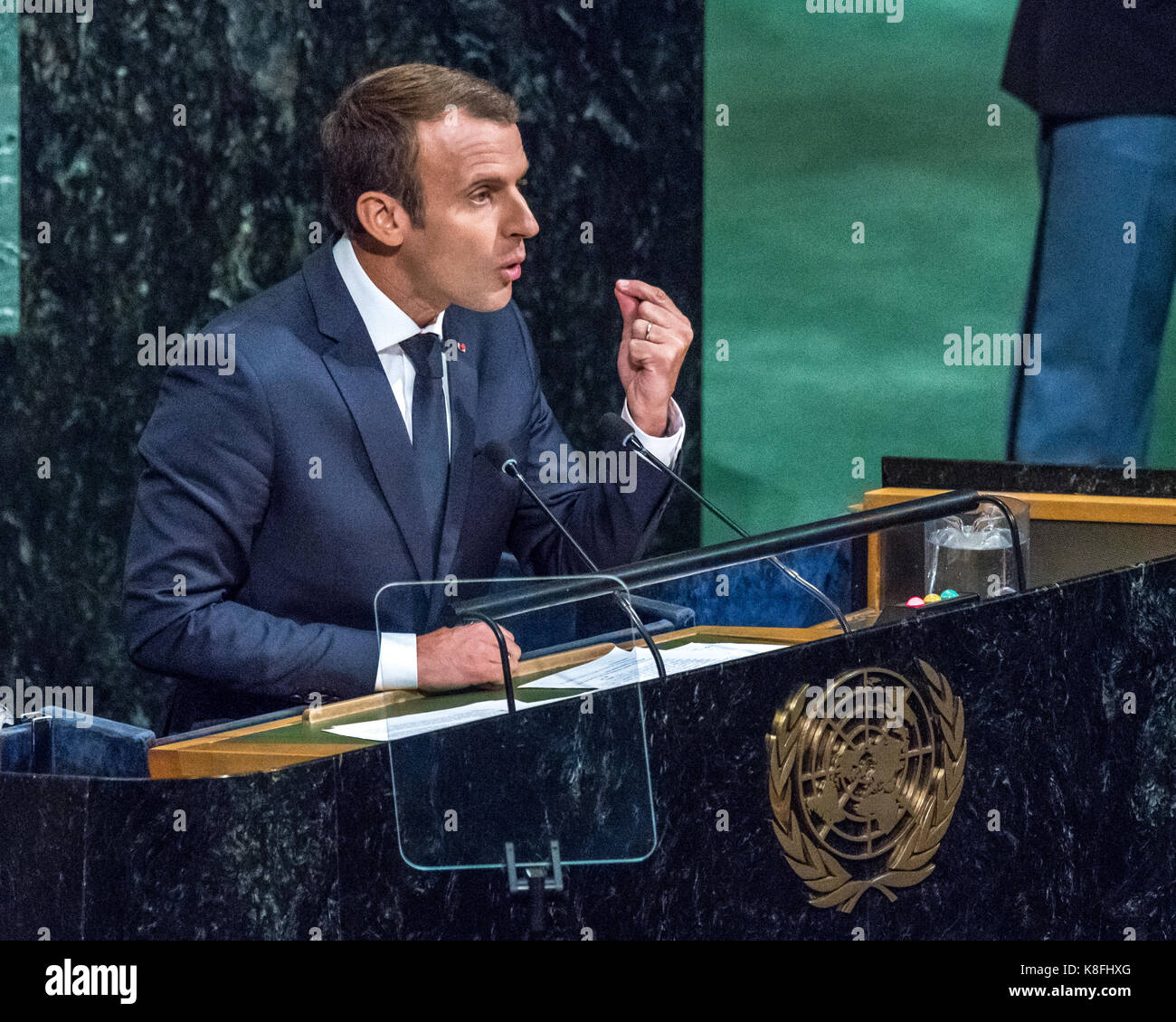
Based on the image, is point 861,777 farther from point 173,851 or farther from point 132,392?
point 132,392

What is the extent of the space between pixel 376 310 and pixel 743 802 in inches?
42.2

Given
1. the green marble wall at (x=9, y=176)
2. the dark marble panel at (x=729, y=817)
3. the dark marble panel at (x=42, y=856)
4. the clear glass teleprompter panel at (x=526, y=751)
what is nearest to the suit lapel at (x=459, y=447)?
the clear glass teleprompter panel at (x=526, y=751)

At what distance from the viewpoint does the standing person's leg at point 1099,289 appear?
175 inches

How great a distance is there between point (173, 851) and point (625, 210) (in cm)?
319

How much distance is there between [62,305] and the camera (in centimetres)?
445

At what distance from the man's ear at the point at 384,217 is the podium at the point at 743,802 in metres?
0.74

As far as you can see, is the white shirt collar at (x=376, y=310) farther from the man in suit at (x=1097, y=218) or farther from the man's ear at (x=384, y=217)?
the man in suit at (x=1097, y=218)

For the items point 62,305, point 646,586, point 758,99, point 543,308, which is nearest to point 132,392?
point 62,305

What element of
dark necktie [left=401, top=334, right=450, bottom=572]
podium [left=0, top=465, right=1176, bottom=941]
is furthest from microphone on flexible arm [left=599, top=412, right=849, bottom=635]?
dark necktie [left=401, top=334, right=450, bottom=572]

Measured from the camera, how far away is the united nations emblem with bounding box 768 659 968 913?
6.41 ft

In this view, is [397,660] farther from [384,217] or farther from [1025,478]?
[1025,478]

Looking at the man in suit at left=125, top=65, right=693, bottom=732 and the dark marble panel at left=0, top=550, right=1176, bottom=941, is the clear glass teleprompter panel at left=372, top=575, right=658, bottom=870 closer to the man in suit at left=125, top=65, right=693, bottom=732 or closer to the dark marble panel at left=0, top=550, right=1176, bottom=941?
the dark marble panel at left=0, top=550, right=1176, bottom=941

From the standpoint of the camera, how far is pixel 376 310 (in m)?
2.65
